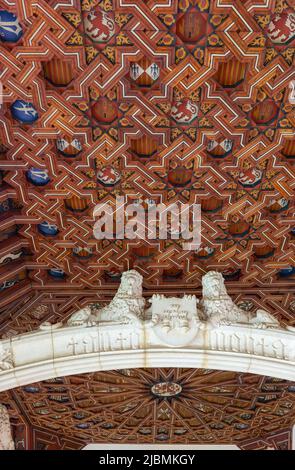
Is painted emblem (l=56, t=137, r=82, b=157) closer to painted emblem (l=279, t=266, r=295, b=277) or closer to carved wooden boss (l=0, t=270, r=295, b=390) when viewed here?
carved wooden boss (l=0, t=270, r=295, b=390)

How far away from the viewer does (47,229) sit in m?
5.49

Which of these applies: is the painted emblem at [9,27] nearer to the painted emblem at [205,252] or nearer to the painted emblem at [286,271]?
the painted emblem at [205,252]

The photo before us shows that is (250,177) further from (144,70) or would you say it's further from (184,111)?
(144,70)

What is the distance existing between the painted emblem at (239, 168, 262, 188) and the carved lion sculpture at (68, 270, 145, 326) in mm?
1393

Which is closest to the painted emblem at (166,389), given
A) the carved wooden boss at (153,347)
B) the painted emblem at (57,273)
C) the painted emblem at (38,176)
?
the painted emblem at (57,273)

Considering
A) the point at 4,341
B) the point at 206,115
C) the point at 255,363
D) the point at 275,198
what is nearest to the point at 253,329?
the point at 255,363

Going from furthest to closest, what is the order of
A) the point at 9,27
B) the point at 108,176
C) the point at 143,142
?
the point at 108,176, the point at 143,142, the point at 9,27

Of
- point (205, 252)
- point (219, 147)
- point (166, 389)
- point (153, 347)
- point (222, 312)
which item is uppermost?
point (219, 147)

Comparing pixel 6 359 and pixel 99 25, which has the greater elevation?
pixel 99 25

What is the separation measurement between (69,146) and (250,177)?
170 centimetres

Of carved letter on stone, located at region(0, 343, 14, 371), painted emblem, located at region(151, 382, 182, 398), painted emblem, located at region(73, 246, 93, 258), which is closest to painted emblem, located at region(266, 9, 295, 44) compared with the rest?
painted emblem, located at region(73, 246, 93, 258)

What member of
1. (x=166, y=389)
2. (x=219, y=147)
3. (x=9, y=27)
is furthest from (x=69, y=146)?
(x=166, y=389)

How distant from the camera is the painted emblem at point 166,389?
749 centimetres

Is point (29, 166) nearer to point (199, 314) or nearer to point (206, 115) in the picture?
point (206, 115)
